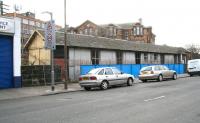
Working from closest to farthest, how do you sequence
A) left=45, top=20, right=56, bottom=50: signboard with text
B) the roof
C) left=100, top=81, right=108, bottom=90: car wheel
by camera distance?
left=100, top=81, right=108, bottom=90: car wheel, left=45, top=20, right=56, bottom=50: signboard with text, the roof

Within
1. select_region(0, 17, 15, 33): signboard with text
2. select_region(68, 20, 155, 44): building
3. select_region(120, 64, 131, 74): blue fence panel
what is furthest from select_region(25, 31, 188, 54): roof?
select_region(68, 20, 155, 44): building

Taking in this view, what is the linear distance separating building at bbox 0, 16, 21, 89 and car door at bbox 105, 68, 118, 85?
6.24 meters

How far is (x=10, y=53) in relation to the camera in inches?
888

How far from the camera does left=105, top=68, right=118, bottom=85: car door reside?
22.0 m

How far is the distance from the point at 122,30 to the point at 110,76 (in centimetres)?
7044

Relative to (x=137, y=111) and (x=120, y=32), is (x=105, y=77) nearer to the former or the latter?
(x=137, y=111)

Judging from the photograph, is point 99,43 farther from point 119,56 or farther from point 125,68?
point 119,56

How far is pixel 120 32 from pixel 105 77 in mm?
70189

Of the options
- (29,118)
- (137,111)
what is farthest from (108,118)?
(29,118)

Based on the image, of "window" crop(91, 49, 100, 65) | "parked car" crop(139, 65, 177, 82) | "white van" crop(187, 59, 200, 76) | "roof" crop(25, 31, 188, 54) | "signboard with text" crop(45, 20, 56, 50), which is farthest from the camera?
"white van" crop(187, 59, 200, 76)

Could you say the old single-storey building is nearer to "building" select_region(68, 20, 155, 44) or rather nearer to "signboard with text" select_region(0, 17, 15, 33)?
"signboard with text" select_region(0, 17, 15, 33)

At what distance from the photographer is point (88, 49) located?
1339 inches

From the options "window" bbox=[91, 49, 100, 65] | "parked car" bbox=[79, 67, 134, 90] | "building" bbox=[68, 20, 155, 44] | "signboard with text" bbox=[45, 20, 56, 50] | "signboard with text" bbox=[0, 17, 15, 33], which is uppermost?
"building" bbox=[68, 20, 155, 44]

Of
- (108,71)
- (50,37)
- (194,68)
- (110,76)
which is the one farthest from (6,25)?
(194,68)
